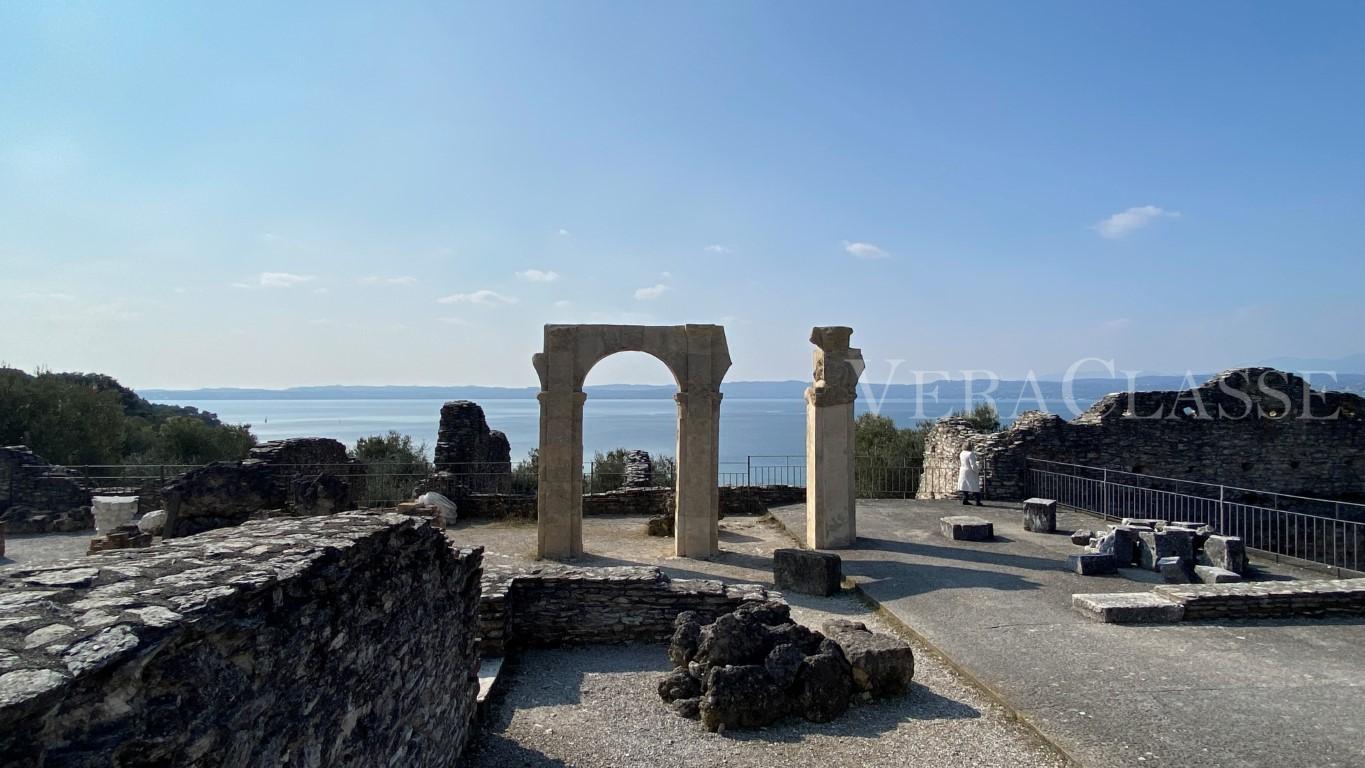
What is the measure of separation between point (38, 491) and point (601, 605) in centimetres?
1611

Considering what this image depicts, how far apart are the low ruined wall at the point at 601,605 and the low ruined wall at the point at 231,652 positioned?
3744 millimetres

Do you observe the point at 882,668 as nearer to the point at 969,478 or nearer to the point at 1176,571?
the point at 1176,571

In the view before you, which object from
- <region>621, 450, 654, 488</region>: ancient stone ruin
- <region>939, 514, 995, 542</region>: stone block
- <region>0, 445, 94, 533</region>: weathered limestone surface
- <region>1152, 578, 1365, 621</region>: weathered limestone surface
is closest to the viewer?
<region>1152, 578, 1365, 621</region>: weathered limestone surface

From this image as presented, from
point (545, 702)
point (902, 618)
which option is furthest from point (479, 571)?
point (902, 618)

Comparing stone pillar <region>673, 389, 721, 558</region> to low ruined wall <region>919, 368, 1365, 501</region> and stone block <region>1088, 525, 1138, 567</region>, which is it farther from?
low ruined wall <region>919, 368, 1365, 501</region>

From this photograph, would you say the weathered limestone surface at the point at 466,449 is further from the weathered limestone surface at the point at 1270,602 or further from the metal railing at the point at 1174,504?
the weathered limestone surface at the point at 1270,602

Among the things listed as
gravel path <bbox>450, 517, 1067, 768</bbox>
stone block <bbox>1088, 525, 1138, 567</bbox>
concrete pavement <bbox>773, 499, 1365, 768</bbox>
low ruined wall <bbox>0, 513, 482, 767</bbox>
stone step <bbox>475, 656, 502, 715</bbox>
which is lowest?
gravel path <bbox>450, 517, 1067, 768</bbox>

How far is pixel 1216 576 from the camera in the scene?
10.7m

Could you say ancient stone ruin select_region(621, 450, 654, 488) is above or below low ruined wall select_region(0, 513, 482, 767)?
below

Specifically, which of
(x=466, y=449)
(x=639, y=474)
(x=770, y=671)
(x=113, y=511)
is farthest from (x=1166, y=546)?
(x=113, y=511)

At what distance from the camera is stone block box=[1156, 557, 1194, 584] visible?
1115cm

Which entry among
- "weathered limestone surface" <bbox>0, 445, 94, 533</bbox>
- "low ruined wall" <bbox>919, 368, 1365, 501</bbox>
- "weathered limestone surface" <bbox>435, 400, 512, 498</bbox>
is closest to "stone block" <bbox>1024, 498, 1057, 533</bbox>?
"low ruined wall" <bbox>919, 368, 1365, 501</bbox>

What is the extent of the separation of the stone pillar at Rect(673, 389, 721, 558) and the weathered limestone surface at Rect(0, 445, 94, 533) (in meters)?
13.7

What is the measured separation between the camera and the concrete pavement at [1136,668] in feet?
18.9
